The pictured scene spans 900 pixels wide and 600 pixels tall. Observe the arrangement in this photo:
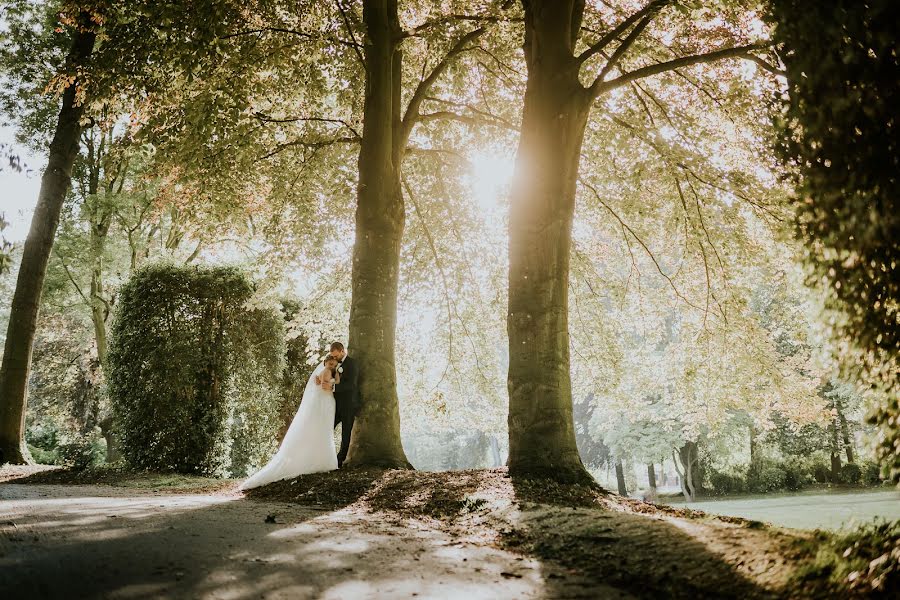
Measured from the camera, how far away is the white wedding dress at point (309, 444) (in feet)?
29.4

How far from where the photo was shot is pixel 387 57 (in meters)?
9.79

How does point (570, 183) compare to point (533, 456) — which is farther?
point (570, 183)

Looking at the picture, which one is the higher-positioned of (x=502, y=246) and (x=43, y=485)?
(x=502, y=246)

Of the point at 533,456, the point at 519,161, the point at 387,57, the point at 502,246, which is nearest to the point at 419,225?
the point at 502,246

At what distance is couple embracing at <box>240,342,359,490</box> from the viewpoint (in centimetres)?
895

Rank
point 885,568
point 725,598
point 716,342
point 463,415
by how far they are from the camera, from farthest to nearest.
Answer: point 463,415, point 716,342, point 725,598, point 885,568

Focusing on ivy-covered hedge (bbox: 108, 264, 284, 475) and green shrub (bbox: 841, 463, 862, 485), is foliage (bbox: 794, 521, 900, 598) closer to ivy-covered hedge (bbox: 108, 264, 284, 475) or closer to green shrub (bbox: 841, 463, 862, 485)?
ivy-covered hedge (bbox: 108, 264, 284, 475)

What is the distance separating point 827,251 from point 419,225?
11.4m

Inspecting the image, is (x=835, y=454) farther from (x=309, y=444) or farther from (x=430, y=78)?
(x=309, y=444)

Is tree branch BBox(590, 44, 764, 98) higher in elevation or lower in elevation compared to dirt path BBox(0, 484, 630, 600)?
higher

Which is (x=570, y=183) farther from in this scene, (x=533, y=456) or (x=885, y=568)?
(x=885, y=568)

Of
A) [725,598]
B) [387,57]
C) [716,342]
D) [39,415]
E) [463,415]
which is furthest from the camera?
[39,415]

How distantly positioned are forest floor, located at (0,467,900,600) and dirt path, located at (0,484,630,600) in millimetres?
12

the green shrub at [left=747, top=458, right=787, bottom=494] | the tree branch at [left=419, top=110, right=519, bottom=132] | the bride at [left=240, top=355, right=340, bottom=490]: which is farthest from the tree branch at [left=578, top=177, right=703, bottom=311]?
the green shrub at [left=747, top=458, right=787, bottom=494]
